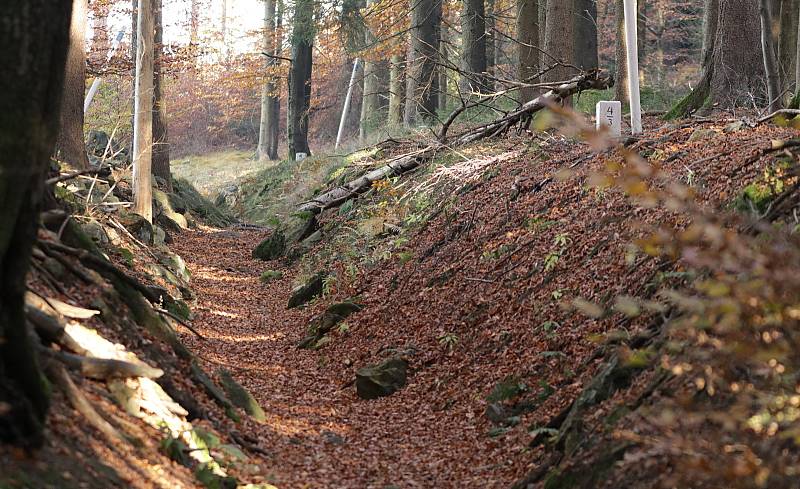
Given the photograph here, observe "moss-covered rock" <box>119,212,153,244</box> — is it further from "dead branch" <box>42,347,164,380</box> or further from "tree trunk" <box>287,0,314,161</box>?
"tree trunk" <box>287,0,314,161</box>

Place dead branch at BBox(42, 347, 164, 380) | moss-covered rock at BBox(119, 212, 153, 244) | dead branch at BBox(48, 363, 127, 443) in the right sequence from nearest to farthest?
dead branch at BBox(48, 363, 127, 443) → dead branch at BBox(42, 347, 164, 380) → moss-covered rock at BBox(119, 212, 153, 244)

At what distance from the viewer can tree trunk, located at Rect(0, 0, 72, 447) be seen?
14.7 ft

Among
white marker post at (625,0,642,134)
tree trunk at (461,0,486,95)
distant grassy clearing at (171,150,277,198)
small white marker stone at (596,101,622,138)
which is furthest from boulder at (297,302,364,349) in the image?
distant grassy clearing at (171,150,277,198)

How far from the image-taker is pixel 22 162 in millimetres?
4594

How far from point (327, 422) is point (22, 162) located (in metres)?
4.70

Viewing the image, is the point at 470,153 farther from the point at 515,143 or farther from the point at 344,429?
the point at 344,429

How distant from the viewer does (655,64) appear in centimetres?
3425

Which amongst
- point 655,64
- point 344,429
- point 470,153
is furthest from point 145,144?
point 655,64

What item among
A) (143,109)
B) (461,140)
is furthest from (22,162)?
(143,109)

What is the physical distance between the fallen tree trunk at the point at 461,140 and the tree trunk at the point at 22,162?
29.8 ft

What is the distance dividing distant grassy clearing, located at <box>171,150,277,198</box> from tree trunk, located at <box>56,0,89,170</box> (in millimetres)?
16126

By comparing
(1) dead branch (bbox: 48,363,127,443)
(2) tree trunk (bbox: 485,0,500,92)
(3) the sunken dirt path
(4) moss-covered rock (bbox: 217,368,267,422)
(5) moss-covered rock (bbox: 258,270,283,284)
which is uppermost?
(2) tree trunk (bbox: 485,0,500,92)

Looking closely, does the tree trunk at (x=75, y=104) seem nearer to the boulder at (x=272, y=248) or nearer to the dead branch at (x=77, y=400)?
the boulder at (x=272, y=248)

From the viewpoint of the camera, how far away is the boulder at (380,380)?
30.4 ft
